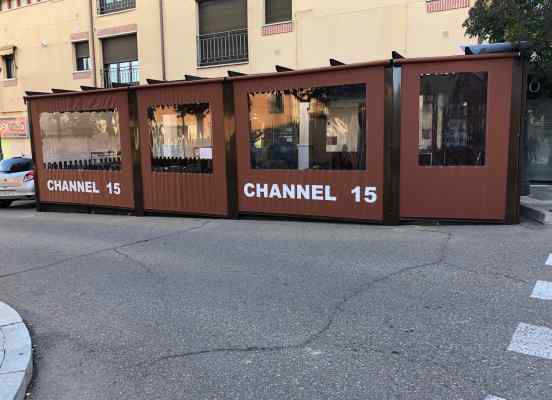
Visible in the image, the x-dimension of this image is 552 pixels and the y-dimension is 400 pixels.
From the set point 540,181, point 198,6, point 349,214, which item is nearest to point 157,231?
point 349,214

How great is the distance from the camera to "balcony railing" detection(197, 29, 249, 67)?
17516mm

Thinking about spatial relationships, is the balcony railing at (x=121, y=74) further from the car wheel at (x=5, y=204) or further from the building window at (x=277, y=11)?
the car wheel at (x=5, y=204)

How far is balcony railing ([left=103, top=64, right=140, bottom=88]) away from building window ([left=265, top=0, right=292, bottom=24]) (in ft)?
20.1

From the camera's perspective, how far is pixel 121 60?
68.1 ft

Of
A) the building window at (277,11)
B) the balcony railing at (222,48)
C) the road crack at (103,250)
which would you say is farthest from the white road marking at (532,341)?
the balcony railing at (222,48)

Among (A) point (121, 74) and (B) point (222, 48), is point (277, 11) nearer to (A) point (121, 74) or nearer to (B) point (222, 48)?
(B) point (222, 48)

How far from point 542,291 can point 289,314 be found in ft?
8.33

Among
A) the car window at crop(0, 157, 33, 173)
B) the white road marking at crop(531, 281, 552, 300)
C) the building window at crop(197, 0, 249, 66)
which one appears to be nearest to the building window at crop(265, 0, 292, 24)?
the building window at crop(197, 0, 249, 66)

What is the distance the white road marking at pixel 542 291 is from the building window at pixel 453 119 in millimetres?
3547

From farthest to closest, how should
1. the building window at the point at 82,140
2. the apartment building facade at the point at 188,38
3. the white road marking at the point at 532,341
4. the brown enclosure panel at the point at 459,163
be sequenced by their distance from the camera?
the apartment building facade at the point at 188,38 < the building window at the point at 82,140 < the brown enclosure panel at the point at 459,163 < the white road marking at the point at 532,341

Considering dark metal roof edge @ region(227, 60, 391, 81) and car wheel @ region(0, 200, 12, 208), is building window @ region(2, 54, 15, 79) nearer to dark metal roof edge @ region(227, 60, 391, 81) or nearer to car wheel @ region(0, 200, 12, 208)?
car wheel @ region(0, 200, 12, 208)

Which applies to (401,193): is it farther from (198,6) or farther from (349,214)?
(198,6)

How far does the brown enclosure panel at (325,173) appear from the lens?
346 inches

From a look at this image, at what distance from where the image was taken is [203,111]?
10.7 meters
